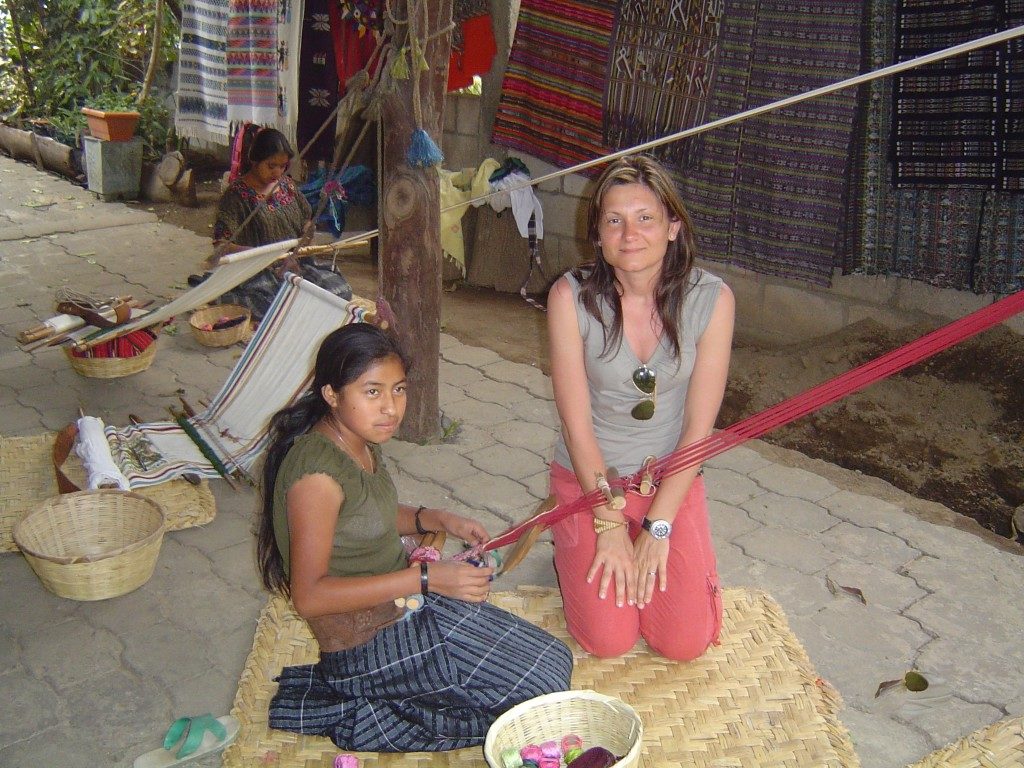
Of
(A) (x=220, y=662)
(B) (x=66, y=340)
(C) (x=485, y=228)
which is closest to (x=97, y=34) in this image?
(C) (x=485, y=228)

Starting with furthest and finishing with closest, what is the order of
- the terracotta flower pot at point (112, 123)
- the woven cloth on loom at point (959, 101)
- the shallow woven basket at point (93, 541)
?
the terracotta flower pot at point (112, 123) → the woven cloth on loom at point (959, 101) → the shallow woven basket at point (93, 541)

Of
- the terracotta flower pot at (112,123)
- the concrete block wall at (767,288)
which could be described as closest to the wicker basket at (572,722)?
the concrete block wall at (767,288)

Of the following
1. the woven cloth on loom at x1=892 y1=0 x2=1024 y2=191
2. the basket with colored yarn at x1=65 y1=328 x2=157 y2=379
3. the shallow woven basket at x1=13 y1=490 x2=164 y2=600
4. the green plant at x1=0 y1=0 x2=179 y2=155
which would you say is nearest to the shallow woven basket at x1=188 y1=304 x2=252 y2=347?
the basket with colored yarn at x1=65 y1=328 x2=157 y2=379

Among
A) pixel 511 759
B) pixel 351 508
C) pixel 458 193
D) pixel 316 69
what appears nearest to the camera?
pixel 511 759

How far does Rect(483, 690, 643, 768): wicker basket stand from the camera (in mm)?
1858

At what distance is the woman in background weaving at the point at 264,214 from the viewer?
14.9 feet

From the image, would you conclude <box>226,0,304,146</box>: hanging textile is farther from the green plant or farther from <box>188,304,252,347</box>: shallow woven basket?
the green plant

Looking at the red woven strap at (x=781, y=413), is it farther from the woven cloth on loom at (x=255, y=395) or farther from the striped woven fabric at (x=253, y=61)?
the striped woven fabric at (x=253, y=61)

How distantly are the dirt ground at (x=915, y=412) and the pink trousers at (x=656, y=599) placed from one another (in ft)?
5.14

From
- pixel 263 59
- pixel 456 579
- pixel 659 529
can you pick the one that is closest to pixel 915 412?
pixel 659 529

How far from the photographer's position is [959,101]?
375 centimetres

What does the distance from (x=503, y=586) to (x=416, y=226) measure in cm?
135

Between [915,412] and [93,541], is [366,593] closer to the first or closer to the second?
[93,541]

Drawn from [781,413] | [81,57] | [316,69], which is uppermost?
[81,57]
